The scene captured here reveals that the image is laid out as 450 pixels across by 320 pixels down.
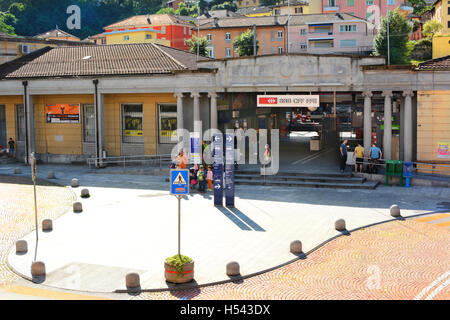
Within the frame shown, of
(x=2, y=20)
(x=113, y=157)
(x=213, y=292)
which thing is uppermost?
(x=2, y=20)

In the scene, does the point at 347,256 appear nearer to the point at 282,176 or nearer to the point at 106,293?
the point at 106,293

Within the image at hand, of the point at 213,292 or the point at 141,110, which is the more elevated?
the point at 141,110

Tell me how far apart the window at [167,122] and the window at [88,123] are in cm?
472

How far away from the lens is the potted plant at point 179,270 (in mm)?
13219

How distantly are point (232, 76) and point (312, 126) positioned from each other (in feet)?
91.4

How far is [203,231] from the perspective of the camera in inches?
714

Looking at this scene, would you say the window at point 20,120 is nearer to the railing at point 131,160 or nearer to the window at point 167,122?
the railing at point 131,160

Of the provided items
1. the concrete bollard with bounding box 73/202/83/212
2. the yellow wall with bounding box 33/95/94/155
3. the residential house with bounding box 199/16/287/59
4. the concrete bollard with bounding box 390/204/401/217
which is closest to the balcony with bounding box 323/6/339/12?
the residential house with bounding box 199/16/287/59

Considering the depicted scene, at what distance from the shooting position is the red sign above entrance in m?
26.9

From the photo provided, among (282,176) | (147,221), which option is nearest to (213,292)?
(147,221)

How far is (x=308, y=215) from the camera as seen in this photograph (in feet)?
66.7

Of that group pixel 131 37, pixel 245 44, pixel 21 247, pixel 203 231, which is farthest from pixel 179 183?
pixel 131 37

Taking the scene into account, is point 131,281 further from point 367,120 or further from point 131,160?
point 131,160

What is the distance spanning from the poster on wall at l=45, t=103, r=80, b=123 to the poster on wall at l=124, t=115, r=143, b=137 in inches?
134
